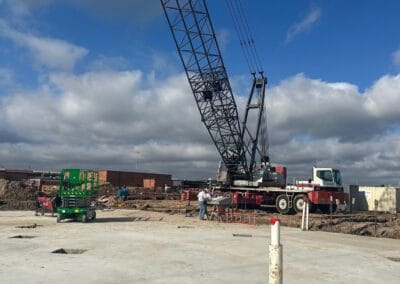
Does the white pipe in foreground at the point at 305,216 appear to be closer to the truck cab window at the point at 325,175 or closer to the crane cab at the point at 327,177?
the crane cab at the point at 327,177

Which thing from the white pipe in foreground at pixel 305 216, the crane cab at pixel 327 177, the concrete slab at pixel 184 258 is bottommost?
the concrete slab at pixel 184 258

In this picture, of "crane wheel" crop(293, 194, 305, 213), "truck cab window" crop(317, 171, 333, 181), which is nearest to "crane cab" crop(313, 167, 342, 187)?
"truck cab window" crop(317, 171, 333, 181)

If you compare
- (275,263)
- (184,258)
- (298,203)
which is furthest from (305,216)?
(275,263)

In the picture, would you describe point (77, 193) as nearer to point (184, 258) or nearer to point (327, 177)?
point (184, 258)

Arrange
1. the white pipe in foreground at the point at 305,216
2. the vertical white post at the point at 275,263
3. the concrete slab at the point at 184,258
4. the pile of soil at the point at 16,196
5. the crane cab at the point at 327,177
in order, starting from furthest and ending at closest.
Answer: the pile of soil at the point at 16,196 → the crane cab at the point at 327,177 → the white pipe in foreground at the point at 305,216 → the concrete slab at the point at 184,258 → the vertical white post at the point at 275,263

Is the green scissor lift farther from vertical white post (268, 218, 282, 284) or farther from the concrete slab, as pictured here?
vertical white post (268, 218, 282, 284)

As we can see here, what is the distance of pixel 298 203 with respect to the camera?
3178 centimetres

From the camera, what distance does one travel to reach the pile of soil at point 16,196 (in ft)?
119

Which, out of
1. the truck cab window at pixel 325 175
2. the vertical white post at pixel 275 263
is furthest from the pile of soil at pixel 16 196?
the vertical white post at pixel 275 263

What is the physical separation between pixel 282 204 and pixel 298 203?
4.32 ft

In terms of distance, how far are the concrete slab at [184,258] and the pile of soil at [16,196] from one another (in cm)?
1979

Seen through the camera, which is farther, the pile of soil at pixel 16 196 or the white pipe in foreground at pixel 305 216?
the pile of soil at pixel 16 196

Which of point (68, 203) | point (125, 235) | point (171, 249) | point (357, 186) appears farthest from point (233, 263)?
point (357, 186)

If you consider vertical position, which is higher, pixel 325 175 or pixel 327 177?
pixel 325 175
